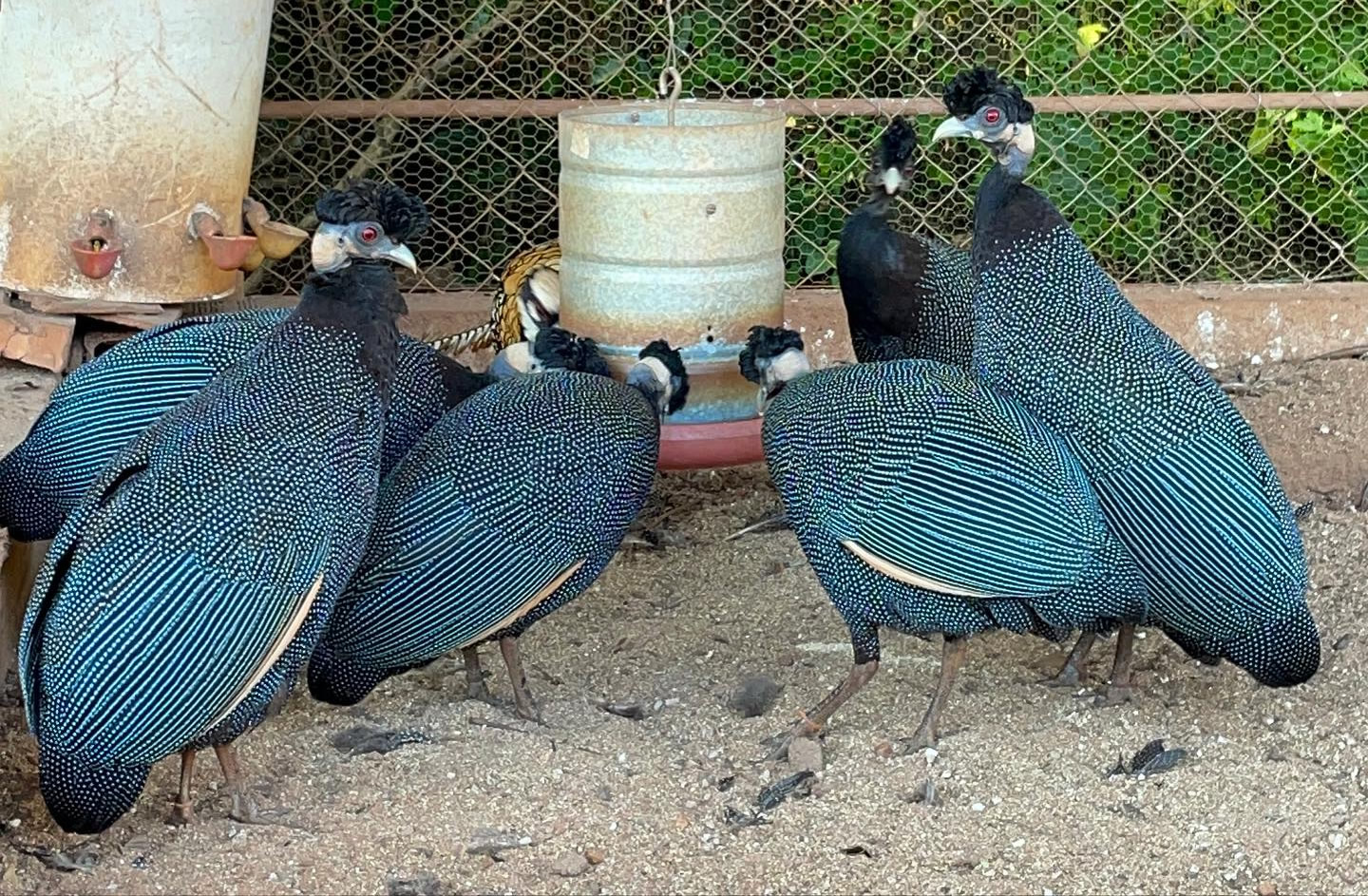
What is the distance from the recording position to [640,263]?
5.06m

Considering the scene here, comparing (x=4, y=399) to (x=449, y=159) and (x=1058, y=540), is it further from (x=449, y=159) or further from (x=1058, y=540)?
(x=1058, y=540)

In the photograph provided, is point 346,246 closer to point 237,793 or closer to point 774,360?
point 237,793

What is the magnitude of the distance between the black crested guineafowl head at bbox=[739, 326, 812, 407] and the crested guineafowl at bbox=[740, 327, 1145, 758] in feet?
1.84

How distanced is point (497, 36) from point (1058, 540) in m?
3.02

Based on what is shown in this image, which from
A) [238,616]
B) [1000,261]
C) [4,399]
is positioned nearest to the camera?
[238,616]

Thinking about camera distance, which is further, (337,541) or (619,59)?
(619,59)

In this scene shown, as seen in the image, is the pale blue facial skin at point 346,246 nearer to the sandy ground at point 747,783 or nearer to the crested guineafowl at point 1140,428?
the sandy ground at point 747,783

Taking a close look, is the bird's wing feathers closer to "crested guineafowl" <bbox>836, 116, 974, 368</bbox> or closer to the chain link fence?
"crested guineafowl" <bbox>836, 116, 974, 368</bbox>

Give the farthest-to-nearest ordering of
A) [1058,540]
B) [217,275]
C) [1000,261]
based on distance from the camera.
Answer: [217,275] < [1000,261] < [1058,540]

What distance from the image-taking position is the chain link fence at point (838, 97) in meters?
5.87

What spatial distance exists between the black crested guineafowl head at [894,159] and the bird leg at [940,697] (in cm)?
164

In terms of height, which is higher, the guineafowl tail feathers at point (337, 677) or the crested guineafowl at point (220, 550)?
the crested guineafowl at point (220, 550)

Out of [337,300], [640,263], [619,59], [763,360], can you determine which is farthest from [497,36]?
[337,300]

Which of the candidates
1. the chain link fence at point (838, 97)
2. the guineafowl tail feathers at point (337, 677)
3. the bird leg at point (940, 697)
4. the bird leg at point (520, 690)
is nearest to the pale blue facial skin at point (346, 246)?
the guineafowl tail feathers at point (337, 677)
